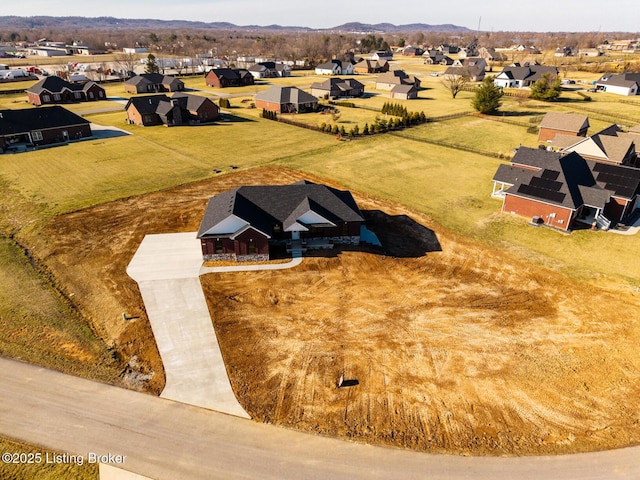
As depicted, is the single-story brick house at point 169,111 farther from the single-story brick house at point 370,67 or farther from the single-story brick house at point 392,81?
the single-story brick house at point 370,67

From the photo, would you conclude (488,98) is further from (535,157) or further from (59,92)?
(59,92)

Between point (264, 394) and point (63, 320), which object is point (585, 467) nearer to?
point (264, 394)

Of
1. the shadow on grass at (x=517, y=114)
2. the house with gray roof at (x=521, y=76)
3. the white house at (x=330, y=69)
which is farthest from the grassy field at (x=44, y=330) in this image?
the white house at (x=330, y=69)

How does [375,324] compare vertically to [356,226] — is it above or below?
below

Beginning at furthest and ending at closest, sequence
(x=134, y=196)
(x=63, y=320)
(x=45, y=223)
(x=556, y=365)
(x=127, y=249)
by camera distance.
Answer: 1. (x=134, y=196)
2. (x=45, y=223)
3. (x=127, y=249)
4. (x=63, y=320)
5. (x=556, y=365)

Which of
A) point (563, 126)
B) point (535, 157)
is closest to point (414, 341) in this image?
point (535, 157)

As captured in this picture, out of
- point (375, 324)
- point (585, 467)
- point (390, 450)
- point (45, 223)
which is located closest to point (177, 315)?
point (375, 324)

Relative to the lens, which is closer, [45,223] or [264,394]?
[264,394]

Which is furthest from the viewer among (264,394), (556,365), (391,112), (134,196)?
(391,112)
